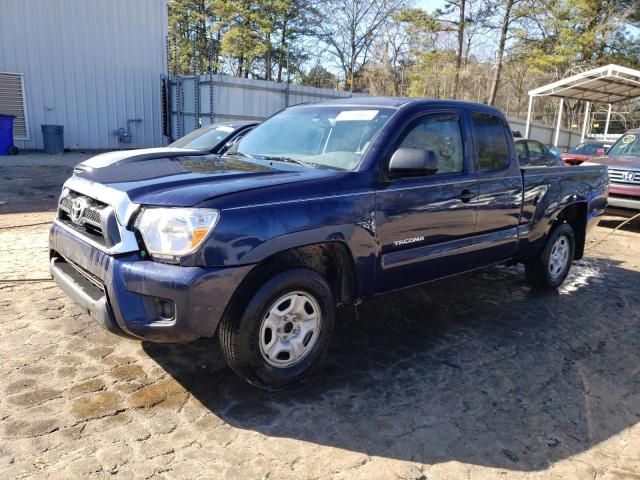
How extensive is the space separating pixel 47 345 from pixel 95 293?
1037 mm

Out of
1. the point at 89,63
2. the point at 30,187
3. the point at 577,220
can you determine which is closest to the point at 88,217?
the point at 577,220

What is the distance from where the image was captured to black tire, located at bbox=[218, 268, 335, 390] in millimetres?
2932

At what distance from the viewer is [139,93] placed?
60.3 ft

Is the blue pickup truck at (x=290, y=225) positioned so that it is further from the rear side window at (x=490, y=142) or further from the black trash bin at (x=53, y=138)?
the black trash bin at (x=53, y=138)

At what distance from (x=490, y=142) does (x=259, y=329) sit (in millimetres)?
2756

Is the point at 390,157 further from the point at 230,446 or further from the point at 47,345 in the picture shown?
the point at 47,345

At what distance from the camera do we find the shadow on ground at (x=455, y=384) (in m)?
2.86

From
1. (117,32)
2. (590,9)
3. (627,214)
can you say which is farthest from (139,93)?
(590,9)

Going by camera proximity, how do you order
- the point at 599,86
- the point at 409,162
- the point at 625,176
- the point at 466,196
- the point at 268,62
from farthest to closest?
the point at 268,62
the point at 599,86
the point at 625,176
the point at 466,196
the point at 409,162

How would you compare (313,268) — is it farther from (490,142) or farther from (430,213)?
(490,142)

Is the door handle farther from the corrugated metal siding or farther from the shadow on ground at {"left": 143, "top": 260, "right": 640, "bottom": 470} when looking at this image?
the corrugated metal siding

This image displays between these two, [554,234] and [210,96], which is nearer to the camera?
[554,234]

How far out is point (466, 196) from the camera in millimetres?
4078

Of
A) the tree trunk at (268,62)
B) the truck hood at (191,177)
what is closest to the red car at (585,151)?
the truck hood at (191,177)
